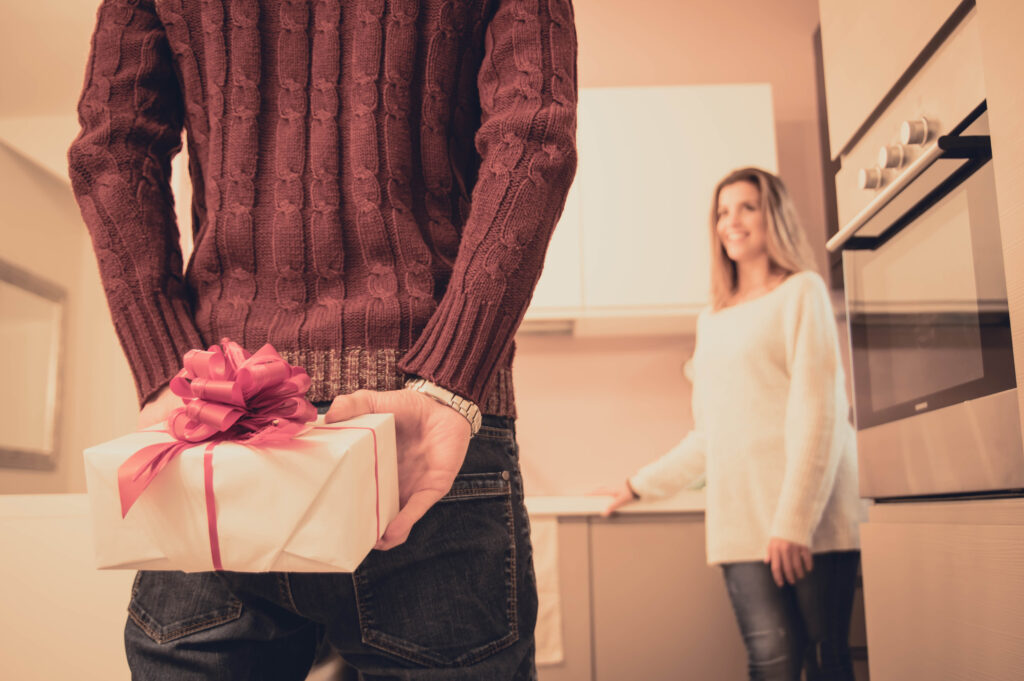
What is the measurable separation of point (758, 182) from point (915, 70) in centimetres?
99

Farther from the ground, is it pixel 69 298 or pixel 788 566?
pixel 69 298

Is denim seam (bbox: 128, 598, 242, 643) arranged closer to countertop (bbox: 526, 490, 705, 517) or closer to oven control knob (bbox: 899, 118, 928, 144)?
oven control knob (bbox: 899, 118, 928, 144)

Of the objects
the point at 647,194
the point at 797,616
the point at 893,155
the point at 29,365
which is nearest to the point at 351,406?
the point at 893,155

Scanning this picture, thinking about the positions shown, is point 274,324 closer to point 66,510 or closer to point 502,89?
point 502,89

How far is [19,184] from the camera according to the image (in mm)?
2070

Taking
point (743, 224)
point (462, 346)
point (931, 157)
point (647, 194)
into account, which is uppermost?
point (647, 194)

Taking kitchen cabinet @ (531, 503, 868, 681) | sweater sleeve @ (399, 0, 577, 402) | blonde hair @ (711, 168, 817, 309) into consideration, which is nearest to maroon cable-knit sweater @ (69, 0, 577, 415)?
sweater sleeve @ (399, 0, 577, 402)

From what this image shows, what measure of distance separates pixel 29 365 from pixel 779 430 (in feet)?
5.99

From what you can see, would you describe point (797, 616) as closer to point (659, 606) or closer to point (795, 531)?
point (795, 531)

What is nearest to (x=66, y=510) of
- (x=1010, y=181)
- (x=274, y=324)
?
(x=274, y=324)

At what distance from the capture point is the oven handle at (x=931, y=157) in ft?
2.69

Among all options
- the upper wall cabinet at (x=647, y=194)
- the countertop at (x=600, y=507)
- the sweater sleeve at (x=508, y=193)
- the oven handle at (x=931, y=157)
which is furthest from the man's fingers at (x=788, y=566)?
the sweater sleeve at (x=508, y=193)

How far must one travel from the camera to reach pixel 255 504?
1.53ft

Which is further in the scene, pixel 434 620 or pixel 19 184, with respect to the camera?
pixel 19 184
